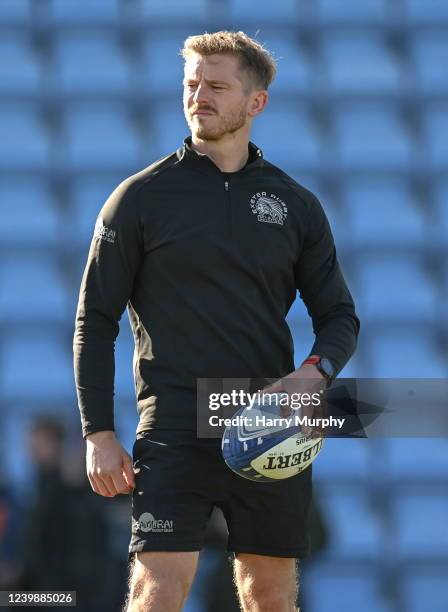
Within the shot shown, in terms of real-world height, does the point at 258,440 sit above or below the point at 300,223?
below

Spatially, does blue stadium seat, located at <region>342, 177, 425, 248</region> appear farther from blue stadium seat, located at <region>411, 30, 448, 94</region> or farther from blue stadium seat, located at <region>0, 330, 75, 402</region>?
blue stadium seat, located at <region>0, 330, 75, 402</region>

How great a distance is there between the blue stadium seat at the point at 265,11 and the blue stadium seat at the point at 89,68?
91cm

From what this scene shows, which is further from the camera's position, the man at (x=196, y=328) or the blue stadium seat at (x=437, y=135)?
the blue stadium seat at (x=437, y=135)

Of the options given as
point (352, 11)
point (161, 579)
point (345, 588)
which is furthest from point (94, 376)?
point (352, 11)

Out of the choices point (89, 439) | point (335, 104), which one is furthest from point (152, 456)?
point (335, 104)

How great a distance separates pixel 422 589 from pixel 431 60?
156 inches

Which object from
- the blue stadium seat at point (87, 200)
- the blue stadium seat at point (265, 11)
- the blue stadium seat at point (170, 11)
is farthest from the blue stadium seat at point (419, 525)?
the blue stadium seat at point (170, 11)

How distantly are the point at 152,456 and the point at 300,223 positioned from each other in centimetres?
77

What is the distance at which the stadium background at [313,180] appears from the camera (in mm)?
7391

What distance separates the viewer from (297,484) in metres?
3.46

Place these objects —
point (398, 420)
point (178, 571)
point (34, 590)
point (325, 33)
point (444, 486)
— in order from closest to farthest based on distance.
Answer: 1. point (178, 571)
2. point (398, 420)
3. point (34, 590)
4. point (444, 486)
5. point (325, 33)

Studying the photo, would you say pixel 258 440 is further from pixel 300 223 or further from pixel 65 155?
pixel 65 155

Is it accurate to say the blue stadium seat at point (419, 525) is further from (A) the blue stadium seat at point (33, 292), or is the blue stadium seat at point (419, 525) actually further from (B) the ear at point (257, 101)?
(B) the ear at point (257, 101)

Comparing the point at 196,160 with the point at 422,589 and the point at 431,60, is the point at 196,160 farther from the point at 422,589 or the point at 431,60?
the point at 431,60
